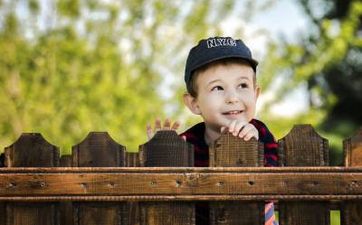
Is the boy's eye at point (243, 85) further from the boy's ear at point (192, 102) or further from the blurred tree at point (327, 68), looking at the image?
the blurred tree at point (327, 68)

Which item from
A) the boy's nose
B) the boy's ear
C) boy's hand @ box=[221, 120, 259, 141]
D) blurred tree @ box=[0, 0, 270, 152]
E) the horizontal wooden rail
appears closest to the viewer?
the horizontal wooden rail

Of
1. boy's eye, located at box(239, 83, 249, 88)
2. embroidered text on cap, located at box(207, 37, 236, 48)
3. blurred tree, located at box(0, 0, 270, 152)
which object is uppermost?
blurred tree, located at box(0, 0, 270, 152)

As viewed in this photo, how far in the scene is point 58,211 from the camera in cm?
320

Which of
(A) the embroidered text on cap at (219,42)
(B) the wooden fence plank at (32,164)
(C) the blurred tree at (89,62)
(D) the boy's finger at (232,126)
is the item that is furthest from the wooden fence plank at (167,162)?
(C) the blurred tree at (89,62)

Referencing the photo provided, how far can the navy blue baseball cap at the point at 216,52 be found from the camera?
12.0 feet

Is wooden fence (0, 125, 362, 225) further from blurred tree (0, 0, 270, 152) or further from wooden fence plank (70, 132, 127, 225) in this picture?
blurred tree (0, 0, 270, 152)

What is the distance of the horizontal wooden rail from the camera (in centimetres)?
309

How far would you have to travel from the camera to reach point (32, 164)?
3197mm

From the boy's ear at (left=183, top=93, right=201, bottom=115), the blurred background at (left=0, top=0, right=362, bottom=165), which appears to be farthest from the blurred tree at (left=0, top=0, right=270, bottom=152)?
the boy's ear at (left=183, top=93, right=201, bottom=115)

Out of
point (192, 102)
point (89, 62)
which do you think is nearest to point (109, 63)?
point (89, 62)

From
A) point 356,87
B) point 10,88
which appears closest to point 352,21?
point 10,88

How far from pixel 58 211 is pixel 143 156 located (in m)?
0.36

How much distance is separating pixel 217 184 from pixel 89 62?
346 inches

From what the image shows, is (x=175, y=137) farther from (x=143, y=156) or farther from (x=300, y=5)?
(x=300, y=5)
